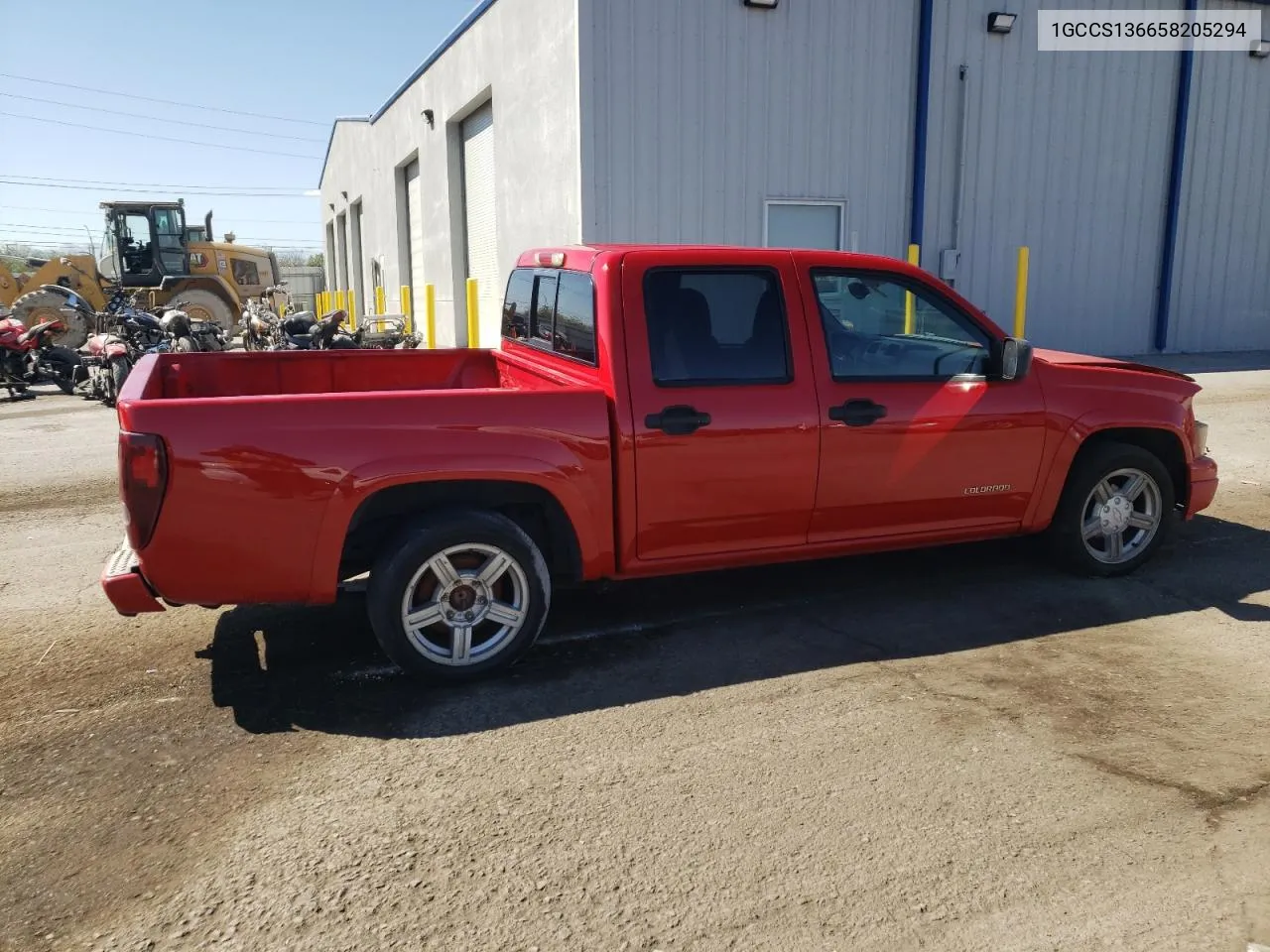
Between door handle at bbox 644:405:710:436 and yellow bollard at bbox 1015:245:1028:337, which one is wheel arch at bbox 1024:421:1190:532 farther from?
yellow bollard at bbox 1015:245:1028:337

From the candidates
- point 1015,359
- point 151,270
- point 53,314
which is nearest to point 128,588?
point 1015,359

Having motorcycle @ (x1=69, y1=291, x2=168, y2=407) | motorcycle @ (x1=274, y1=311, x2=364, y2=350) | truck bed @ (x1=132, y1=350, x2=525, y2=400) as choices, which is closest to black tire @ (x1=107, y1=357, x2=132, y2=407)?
motorcycle @ (x1=69, y1=291, x2=168, y2=407)

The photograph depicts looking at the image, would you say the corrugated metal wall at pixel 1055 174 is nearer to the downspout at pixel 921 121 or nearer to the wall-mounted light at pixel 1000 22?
the wall-mounted light at pixel 1000 22

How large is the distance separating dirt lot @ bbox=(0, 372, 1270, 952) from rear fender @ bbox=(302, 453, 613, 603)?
588 mm

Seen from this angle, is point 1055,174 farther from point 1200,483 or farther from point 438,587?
point 438,587

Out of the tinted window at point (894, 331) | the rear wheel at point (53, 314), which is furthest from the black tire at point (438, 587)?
the rear wheel at point (53, 314)

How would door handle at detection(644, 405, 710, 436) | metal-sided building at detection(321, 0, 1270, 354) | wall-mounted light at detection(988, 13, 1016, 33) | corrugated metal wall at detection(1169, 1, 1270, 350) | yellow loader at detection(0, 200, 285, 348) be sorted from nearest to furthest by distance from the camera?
door handle at detection(644, 405, 710, 436), metal-sided building at detection(321, 0, 1270, 354), wall-mounted light at detection(988, 13, 1016, 33), corrugated metal wall at detection(1169, 1, 1270, 350), yellow loader at detection(0, 200, 285, 348)

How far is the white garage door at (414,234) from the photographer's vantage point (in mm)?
23711

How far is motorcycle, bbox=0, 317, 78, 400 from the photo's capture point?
14328 mm

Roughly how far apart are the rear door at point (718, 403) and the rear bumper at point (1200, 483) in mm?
2482

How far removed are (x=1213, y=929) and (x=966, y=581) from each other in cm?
292

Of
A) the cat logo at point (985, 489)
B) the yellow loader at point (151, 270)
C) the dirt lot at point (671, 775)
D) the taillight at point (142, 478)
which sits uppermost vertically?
the yellow loader at point (151, 270)

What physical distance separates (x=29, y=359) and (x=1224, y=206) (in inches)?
790

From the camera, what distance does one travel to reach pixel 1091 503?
5.36 meters
